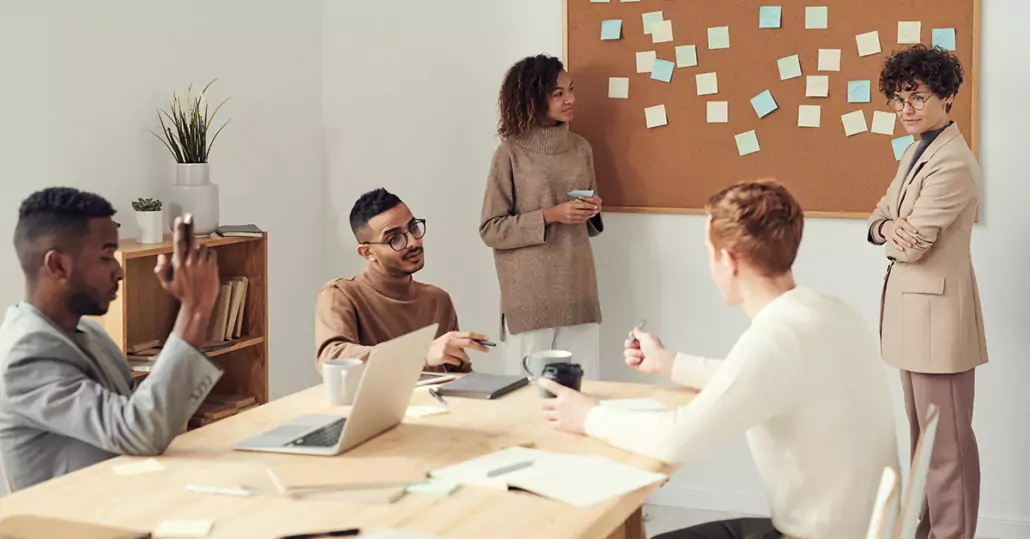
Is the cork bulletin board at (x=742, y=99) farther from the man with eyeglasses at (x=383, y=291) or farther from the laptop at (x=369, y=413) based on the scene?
the laptop at (x=369, y=413)

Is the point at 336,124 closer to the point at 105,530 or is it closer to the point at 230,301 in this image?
the point at 230,301

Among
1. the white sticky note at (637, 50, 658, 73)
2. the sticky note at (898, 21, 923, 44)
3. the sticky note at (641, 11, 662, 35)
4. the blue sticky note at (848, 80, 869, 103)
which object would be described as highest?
the sticky note at (641, 11, 662, 35)

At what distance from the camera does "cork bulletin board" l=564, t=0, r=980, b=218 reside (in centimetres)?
407

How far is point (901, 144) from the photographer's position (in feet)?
13.4

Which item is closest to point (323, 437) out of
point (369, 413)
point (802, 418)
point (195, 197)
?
point (369, 413)

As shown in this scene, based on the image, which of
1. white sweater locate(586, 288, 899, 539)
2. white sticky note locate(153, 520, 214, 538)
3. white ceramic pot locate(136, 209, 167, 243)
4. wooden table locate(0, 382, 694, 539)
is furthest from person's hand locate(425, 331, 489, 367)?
white ceramic pot locate(136, 209, 167, 243)

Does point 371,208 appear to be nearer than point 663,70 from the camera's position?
Yes

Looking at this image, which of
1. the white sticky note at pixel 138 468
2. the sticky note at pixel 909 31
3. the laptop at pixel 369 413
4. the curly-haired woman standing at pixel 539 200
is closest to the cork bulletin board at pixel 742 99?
the sticky note at pixel 909 31

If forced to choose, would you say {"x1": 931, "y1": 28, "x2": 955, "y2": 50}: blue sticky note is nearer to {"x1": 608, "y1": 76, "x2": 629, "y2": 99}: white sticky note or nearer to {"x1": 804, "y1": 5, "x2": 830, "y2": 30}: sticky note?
{"x1": 804, "y1": 5, "x2": 830, "y2": 30}: sticky note

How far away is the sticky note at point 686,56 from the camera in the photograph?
14.1 feet

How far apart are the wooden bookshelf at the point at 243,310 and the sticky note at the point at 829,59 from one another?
2.02m

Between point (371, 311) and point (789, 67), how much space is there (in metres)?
1.93

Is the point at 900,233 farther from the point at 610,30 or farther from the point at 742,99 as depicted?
the point at 610,30

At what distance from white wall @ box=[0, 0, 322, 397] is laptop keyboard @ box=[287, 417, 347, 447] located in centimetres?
170
